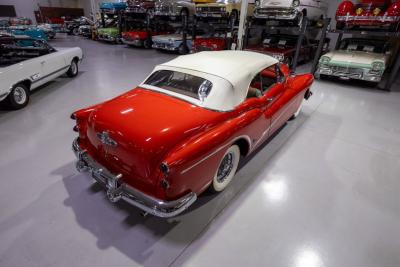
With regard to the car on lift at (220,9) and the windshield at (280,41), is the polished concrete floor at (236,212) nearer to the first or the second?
the windshield at (280,41)

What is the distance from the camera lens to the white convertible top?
2.15m

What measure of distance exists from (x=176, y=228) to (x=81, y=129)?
4.49 ft

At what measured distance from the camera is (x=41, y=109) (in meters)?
A: 4.26

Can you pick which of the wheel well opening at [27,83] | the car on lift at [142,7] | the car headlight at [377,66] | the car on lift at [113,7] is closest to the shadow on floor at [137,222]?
the wheel well opening at [27,83]

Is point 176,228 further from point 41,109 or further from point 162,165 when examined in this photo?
point 41,109

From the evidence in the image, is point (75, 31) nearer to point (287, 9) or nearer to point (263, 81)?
point (287, 9)

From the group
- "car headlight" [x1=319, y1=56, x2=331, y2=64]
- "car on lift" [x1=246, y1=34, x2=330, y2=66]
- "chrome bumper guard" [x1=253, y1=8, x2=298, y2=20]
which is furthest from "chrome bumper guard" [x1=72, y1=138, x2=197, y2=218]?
"chrome bumper guard" [x1=253, y1=8, x2=298, y2=20]

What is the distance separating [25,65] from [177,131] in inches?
162

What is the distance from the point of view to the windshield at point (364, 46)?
21.7 ft

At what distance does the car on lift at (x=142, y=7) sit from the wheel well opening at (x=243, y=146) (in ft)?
36.5

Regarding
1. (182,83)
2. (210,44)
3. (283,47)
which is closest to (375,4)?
(283,47)

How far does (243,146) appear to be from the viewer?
248 cm

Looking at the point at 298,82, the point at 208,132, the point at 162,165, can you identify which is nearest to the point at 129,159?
the point at 162,165

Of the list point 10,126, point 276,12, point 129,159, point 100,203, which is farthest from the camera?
point 276,12
